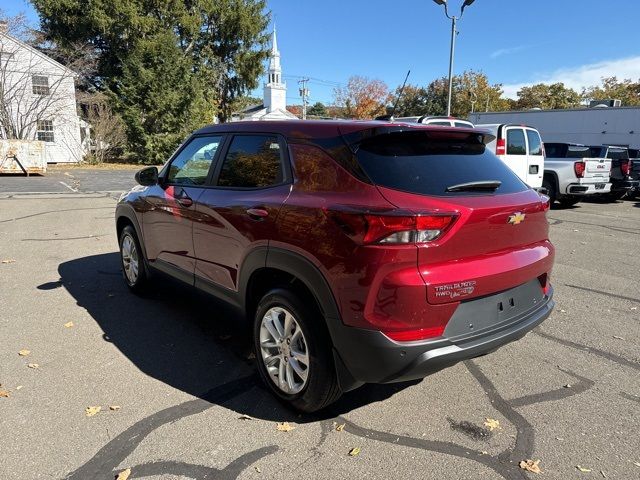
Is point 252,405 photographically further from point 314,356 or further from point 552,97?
point 552,97

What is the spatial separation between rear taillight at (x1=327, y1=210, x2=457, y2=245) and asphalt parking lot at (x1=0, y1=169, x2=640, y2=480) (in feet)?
4.03

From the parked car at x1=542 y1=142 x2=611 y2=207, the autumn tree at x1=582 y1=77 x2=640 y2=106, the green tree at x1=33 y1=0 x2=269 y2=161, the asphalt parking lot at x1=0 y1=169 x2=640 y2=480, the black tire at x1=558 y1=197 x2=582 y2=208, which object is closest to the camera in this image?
the asphalt parking lot at x1=0 y1=169 x2=640 y2=480

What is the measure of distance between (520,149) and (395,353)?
10884 millimetres

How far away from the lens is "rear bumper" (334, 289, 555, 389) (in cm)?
248

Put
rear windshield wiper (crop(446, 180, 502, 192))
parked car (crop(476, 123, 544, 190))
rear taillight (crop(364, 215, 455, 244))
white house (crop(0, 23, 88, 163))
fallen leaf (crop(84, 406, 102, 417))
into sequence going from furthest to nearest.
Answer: white house (crop(0, 23, 88, 163)) → parked car (crop(476, 123, 544, 190)) → fallen leaf (crop(84, 406, 102, 417)) → rear windshield wiper (crop(446, 180, 502, 192)) → rear taillight (crop(364, 215, 455, 244))

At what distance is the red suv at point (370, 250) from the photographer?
97.3 inches

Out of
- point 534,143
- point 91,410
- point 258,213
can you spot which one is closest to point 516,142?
point 534,143

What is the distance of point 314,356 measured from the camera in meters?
2.81

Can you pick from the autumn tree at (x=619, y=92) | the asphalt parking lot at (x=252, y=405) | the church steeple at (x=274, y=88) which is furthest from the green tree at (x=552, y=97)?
the asphalt parking lot at (x=252, y=405)

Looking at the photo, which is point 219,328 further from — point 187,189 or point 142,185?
point 142,185

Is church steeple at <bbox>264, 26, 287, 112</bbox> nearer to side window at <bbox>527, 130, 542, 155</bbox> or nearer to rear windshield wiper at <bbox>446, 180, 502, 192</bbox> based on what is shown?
side window at <bbox>527, 130, 542, 155</bbox>

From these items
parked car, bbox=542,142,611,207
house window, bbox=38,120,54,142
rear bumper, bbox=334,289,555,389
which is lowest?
rear bumper, bbox=334,289,555,389

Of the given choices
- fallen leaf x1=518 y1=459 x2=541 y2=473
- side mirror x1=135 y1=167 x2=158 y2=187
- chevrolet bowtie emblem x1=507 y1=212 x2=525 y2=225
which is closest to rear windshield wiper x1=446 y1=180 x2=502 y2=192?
chevrolet bowtie emblem x1=507 y1=212 x2=525 y2=225

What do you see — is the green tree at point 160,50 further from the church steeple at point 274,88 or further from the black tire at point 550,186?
the church steeple at point 274,88
